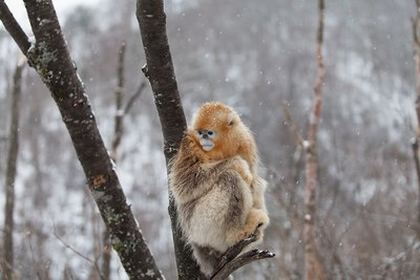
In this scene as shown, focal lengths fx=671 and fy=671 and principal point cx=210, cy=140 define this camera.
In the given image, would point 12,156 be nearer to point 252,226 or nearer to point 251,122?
point 252,226

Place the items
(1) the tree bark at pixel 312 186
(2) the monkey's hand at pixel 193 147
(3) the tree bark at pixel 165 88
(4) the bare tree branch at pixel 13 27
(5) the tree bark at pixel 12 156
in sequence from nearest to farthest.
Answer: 1. (3) the tree bark at pixel 165 88
2. (4) the bare tree branch at pixel 13 27
3. (2) the monkey's hand at pixel 193 147
4. (5) the tree bark at pixel 12 156
5. (1) the tree bark at pixel 312 186

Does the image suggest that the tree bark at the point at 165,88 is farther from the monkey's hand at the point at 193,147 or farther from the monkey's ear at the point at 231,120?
the monkey's ear at the point at 231,120

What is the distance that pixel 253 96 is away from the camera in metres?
23.7

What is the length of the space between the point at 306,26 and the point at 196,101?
11235 mm

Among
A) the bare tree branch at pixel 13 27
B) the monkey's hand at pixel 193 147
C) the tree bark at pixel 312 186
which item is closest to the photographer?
the bare tree branch at pixel 13 27

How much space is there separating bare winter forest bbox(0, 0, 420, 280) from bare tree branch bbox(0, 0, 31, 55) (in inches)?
0.6

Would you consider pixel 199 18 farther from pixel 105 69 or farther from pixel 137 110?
pixel 105 69

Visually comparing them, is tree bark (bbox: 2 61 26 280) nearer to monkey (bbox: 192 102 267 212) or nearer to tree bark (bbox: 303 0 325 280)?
tree bark (bbox: 303 0 325 280)

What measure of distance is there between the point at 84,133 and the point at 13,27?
54cm

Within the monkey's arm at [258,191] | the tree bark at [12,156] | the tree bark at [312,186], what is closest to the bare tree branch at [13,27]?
the monkey's arm at [258,191]

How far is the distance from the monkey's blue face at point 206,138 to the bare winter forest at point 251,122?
0.19m

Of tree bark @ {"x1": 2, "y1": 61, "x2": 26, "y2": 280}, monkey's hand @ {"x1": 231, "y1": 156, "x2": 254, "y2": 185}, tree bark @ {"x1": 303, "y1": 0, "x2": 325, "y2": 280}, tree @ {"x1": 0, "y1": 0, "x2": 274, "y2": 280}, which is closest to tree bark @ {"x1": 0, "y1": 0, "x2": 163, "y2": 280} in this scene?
tree @ {"x1": 0, "y1": 0, "x2": 274, "y2": 280}

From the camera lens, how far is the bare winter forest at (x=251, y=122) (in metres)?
5.82

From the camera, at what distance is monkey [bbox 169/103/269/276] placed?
2871mm
